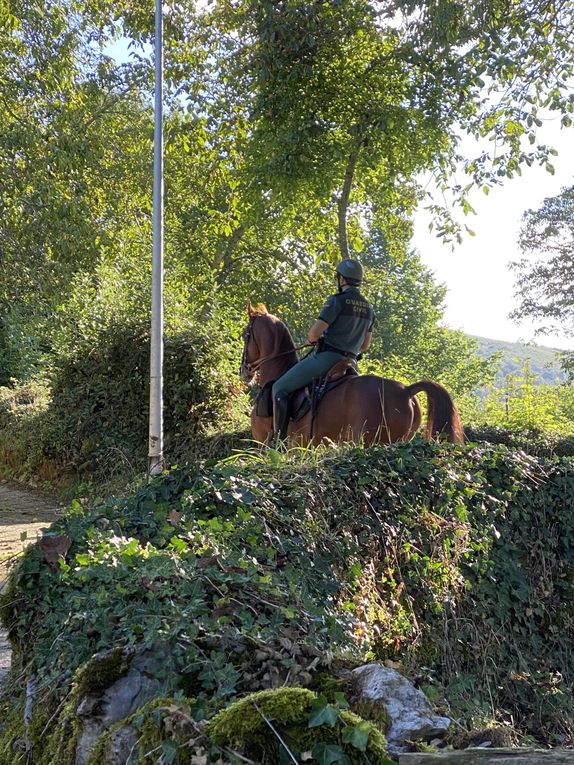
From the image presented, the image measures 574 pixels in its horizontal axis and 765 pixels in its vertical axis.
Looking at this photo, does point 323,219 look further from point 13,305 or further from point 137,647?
point 137,647

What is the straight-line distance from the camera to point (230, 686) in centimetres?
266

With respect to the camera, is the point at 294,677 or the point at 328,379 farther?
the point at 328,379

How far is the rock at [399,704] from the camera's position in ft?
8.26

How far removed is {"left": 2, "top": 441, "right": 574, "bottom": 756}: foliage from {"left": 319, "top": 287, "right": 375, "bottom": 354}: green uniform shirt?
283 cm

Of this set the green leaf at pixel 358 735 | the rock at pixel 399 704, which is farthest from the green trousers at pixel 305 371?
the green leaf at pixel 358 735

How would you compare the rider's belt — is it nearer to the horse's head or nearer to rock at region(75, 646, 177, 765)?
the horse's head

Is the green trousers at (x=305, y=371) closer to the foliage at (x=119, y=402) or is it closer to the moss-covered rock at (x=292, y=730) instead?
the foliage at (x=119, y=402)

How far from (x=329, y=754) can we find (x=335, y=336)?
23.0 ft

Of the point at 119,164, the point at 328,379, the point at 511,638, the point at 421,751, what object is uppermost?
the point at 119,164

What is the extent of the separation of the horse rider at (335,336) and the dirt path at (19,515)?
2.90 meters

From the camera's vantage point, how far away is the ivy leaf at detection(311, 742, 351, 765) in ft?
7.39

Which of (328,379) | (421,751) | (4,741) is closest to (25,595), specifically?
(4,741)

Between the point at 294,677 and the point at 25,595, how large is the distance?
161 centimetres

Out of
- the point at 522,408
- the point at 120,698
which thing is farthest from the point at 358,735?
the point at 522,408
